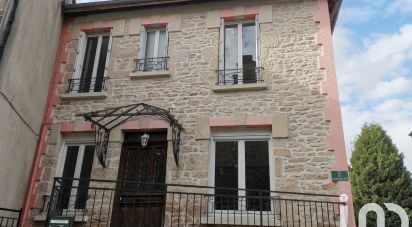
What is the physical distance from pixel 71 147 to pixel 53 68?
186cm

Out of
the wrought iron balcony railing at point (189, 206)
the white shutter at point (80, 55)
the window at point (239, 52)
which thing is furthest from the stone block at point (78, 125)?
the window at point (239, 52)

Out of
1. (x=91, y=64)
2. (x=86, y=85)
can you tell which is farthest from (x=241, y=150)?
(x=91, y=64)

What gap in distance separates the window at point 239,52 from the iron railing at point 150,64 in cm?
125

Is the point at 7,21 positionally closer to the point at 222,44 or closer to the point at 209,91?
the point at 209,91

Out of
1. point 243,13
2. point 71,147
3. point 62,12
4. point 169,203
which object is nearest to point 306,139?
point 169,203

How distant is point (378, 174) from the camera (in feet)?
42.4

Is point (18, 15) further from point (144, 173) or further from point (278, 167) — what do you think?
point (278, 167)

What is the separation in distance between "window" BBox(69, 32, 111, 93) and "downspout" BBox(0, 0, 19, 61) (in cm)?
177

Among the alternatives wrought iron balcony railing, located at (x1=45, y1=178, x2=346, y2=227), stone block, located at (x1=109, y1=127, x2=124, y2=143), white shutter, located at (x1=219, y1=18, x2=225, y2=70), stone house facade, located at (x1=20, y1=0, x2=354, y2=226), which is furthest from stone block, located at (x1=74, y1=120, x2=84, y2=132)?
white shutter, located at (x1=219, y1=18, x2=225, y2=70)

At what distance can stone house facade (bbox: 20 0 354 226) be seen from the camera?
627 centimetres

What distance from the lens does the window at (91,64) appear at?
7641 mm

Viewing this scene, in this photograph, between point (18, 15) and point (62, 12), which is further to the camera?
point (62, 12)

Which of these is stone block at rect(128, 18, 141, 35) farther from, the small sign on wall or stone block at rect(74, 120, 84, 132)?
the small sign on wall

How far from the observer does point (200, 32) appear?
25.1ft
